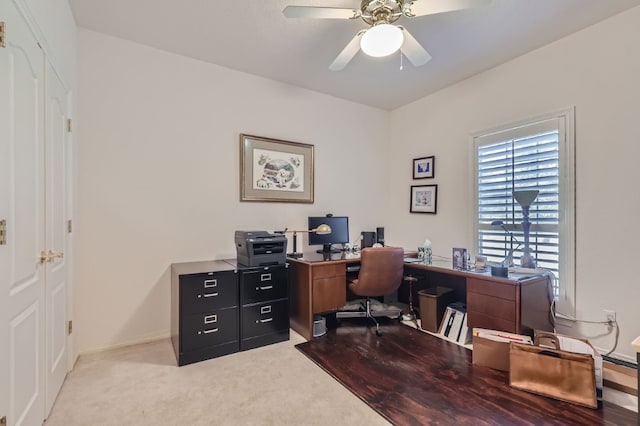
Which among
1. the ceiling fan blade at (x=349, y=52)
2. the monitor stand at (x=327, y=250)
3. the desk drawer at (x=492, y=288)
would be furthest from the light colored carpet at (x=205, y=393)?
the ceiling fan blade at (x=349, y=52)

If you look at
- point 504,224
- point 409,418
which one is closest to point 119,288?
point 409,418

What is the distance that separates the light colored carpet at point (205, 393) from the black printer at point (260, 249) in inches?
31.3

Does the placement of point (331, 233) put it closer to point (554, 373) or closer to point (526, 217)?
point (526, 217)

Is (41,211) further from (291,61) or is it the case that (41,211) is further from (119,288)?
(291,61)

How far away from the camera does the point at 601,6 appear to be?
2285 mm

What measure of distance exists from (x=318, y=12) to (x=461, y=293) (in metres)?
3.05

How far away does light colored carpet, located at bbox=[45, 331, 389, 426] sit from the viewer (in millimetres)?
1787

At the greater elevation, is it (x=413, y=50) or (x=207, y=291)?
(x=413, y=50)

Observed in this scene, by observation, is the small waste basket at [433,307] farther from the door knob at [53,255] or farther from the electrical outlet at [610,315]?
the door knob at [53,255]

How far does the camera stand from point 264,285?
279cm

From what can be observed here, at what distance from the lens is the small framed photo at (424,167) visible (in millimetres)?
3911

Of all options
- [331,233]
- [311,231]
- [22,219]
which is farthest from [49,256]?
[331,233]

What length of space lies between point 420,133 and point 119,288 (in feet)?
12.7

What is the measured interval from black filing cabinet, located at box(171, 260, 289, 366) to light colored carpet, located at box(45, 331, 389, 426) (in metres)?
0.13
